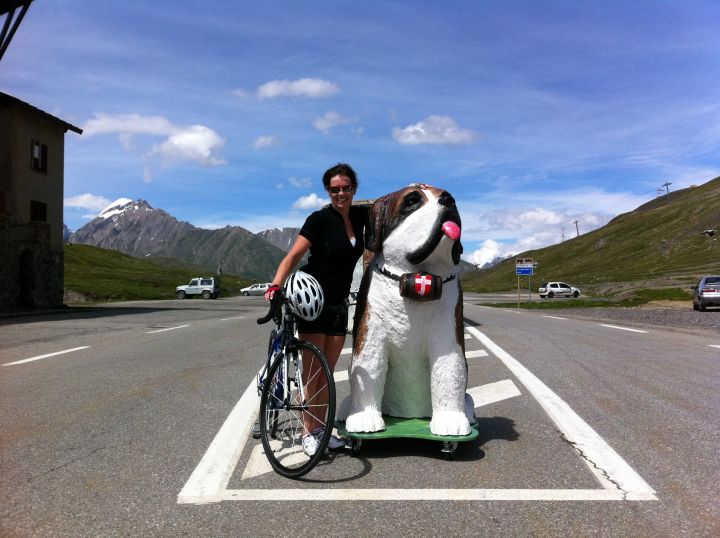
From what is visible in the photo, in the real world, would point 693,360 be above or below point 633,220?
below

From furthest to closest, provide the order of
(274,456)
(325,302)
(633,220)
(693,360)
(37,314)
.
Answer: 1. (633,220)
2. (37,314)
3. (693,360)
4. (325,302)
5. (274,456)

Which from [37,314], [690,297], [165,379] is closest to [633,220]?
[690,297]

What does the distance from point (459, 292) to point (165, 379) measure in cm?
455

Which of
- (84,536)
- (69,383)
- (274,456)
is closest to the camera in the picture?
(84,536)

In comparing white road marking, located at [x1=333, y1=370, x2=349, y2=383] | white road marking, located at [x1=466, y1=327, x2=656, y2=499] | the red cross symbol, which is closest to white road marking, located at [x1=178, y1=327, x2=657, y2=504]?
white road marking, located at [x1=466, y1=327, x2=656, y2=499]

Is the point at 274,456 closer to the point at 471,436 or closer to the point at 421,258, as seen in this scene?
the point at 471,436

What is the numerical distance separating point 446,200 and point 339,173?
0.82 metres

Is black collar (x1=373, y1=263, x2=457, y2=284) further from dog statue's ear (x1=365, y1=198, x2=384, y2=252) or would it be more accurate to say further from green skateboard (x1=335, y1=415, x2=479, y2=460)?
green skateboard (x1=335, y1=415, x2=479, y2=460)

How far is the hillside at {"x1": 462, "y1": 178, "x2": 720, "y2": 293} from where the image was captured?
304 feet

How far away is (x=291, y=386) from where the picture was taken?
13.0ft

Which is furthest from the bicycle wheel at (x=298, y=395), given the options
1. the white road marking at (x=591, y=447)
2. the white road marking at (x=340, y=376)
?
the white road marking at (x=340, y=376)

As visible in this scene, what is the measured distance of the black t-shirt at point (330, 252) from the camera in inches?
160

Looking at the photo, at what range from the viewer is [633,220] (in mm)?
149750

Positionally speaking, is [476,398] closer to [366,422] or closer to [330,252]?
[366,422]
